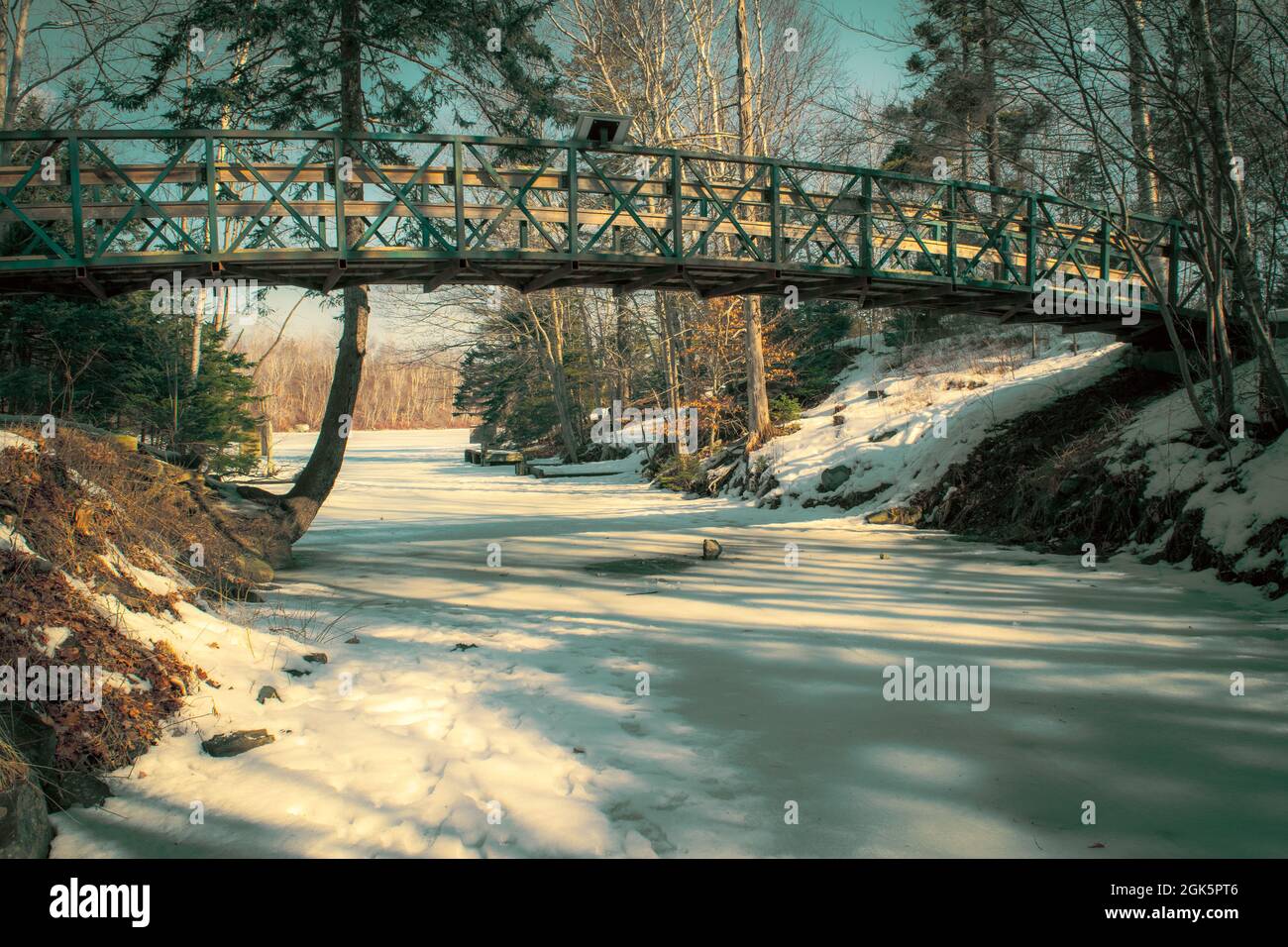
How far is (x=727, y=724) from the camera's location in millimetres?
5562

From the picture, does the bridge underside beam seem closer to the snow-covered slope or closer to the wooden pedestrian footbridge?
the wooden pedestrian footbridge

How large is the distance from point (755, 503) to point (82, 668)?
51.7 ft

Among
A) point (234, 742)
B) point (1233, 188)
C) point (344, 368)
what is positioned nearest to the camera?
point (234, 742)

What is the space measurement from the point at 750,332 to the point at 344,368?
11.6m

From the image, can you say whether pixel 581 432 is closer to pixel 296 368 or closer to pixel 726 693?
pixel 726 693

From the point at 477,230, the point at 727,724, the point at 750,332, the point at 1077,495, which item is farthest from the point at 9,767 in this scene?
the point at 750,332

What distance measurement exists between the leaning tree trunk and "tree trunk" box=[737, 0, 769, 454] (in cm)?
1094

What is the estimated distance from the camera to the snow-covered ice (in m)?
4.07

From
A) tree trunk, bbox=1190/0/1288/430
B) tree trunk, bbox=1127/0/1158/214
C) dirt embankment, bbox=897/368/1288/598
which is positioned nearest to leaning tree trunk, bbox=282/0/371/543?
dirt embankment, bbox=897/368/1288/598

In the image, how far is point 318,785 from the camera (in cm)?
460

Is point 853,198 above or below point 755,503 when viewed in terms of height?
above

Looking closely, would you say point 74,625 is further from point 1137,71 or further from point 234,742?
point 1137,71
